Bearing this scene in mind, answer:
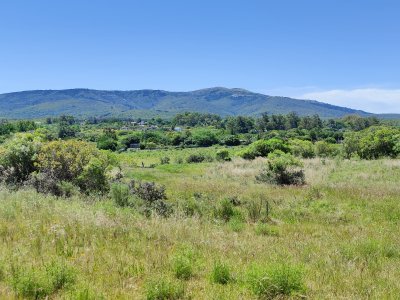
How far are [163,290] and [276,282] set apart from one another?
148 centimetres

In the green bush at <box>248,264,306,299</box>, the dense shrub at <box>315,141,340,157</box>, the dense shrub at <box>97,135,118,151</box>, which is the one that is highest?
the green bush at <box>248,264,306,299</box>

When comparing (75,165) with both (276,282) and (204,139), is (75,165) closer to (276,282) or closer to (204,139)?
(276,282)

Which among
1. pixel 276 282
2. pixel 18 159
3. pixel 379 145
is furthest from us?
pixel 379 145

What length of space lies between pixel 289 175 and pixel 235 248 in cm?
1965

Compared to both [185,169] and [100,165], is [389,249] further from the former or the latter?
[185,169]

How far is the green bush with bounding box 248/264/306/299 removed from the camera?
4934mm

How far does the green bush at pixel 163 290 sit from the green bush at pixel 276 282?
965mm

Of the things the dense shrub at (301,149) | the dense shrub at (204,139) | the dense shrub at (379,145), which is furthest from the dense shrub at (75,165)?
the dense shrub at (204,139)

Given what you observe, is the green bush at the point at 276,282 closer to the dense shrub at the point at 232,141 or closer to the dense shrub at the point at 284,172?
the dense shrub at the point at 284,172

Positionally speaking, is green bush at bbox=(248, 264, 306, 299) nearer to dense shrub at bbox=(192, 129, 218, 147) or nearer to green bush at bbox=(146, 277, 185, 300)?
green bush at bbox=(146, 277, 185, 300)

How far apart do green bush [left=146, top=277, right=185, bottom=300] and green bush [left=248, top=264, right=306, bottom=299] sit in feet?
3.17

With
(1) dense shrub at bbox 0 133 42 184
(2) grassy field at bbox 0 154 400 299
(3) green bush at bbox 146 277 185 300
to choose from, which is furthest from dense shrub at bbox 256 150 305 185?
(3) green bush at bbox 146 277 185 300

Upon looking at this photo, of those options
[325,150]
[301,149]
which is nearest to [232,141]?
[325,150]

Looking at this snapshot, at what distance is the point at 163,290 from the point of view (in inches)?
189
